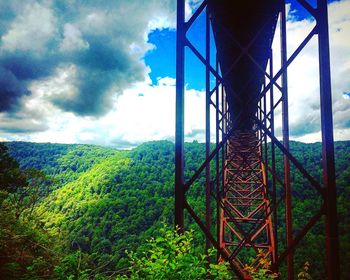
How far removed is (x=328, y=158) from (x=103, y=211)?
44715 mm

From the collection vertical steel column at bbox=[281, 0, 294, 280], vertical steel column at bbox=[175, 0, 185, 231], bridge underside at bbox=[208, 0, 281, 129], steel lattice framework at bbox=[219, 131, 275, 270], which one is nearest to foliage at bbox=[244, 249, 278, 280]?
steel lattice framework at bbox=[219, 131, 275, 270]

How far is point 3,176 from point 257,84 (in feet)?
53.7

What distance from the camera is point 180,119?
2.88 m

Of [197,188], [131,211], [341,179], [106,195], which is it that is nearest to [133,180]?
[106,195]

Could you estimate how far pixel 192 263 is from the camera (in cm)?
201

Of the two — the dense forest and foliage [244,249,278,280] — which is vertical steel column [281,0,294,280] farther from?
the dense forest

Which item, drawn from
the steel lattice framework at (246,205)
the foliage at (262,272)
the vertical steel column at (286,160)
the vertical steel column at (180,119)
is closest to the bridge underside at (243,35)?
the vertical steel column at (286,160)

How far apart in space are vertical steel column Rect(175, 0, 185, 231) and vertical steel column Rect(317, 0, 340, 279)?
142cm

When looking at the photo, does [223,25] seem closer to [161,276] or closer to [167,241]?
[167,241]

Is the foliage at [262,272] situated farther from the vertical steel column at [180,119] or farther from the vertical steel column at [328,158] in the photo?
the vertical steel column at [180,119]

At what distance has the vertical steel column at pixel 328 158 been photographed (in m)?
2.39

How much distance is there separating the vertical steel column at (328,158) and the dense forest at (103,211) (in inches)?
46.3

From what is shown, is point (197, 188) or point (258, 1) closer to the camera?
point (258, 1)

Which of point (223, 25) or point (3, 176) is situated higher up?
point (223, 25)
